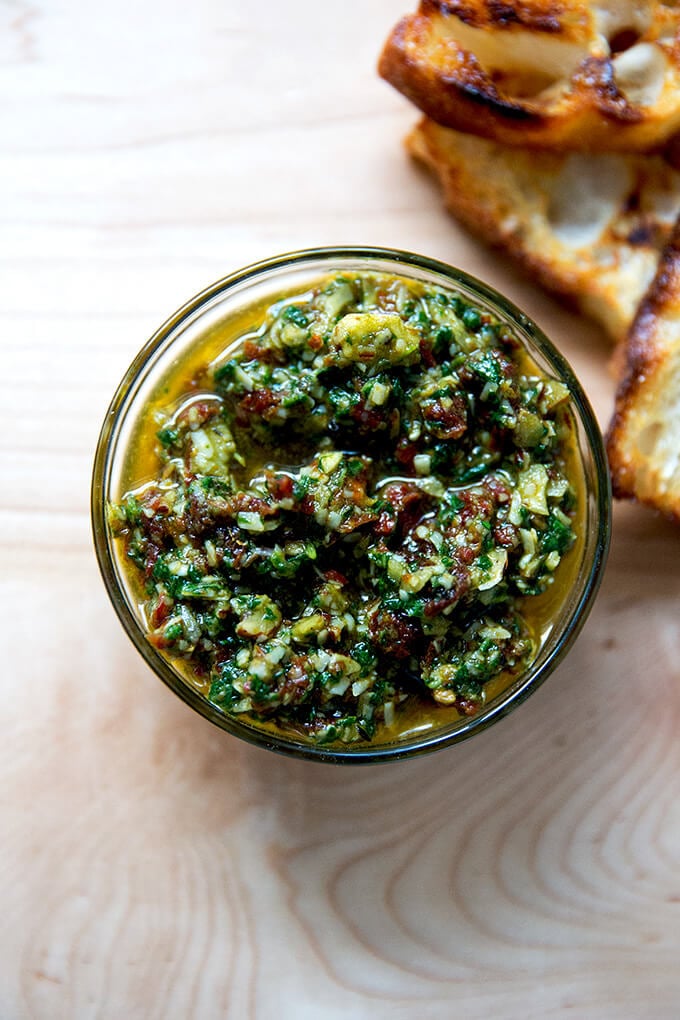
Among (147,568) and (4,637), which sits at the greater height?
(147,568)

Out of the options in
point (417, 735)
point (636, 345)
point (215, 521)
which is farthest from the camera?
point (636, 345)

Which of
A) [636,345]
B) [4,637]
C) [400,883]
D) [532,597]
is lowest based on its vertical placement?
[400,883]

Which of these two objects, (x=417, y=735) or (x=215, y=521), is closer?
(x=215, y=521)

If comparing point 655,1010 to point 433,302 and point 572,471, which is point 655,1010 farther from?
point 433,302

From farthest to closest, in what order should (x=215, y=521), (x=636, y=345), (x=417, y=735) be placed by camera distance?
1. (x=636, y=345)
2. (x=417, y=735)
3. (x=215, y=521)

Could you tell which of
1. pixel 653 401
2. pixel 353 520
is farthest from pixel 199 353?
pixel 653 401

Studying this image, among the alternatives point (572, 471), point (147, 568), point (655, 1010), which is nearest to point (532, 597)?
point (572, 471)

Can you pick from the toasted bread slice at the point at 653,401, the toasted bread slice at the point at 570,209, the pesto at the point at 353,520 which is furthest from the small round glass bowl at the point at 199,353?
the toasted bread slice at the point at 570,209
